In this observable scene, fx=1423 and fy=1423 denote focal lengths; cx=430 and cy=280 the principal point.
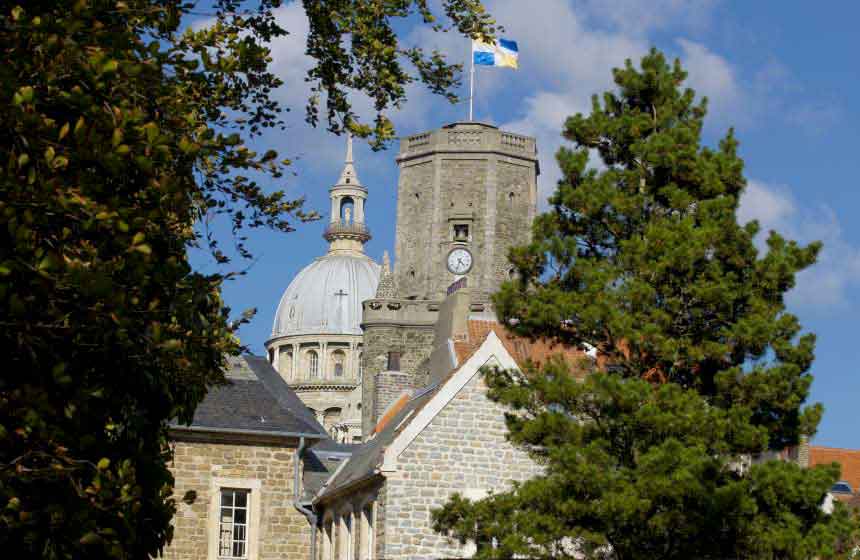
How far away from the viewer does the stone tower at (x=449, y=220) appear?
68.5m

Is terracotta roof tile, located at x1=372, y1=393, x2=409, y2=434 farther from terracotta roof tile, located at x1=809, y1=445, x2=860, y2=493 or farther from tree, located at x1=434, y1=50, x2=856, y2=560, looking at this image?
tree, located at x1=434, y1=50, x2=856, y2=560

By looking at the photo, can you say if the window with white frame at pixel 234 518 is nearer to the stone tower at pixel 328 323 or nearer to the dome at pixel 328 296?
the stone tower at pixel 328 323

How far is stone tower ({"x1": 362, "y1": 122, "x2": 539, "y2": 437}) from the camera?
6850cm

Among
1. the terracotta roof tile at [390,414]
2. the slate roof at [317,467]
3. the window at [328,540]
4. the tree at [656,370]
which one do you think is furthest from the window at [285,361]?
the tree at [656,370]

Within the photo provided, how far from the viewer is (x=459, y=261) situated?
69.9m

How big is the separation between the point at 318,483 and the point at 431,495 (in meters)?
6.96

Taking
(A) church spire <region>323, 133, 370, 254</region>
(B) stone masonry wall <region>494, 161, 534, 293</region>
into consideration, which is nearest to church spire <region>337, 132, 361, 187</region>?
(A) church spire <region>323, 133, 370, 254</region>

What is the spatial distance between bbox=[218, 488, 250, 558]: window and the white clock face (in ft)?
140

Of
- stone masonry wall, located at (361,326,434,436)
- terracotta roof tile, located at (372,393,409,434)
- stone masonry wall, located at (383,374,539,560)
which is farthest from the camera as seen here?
stone masonry wall, located at (361,326,434,436)

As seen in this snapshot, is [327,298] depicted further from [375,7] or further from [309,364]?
[375,7]

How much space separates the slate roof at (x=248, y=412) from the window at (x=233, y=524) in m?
1.28

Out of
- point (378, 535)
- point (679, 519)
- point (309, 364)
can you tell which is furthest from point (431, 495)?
point (309, 364)

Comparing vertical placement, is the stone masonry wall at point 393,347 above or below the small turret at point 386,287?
below

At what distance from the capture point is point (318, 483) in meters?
28.7
